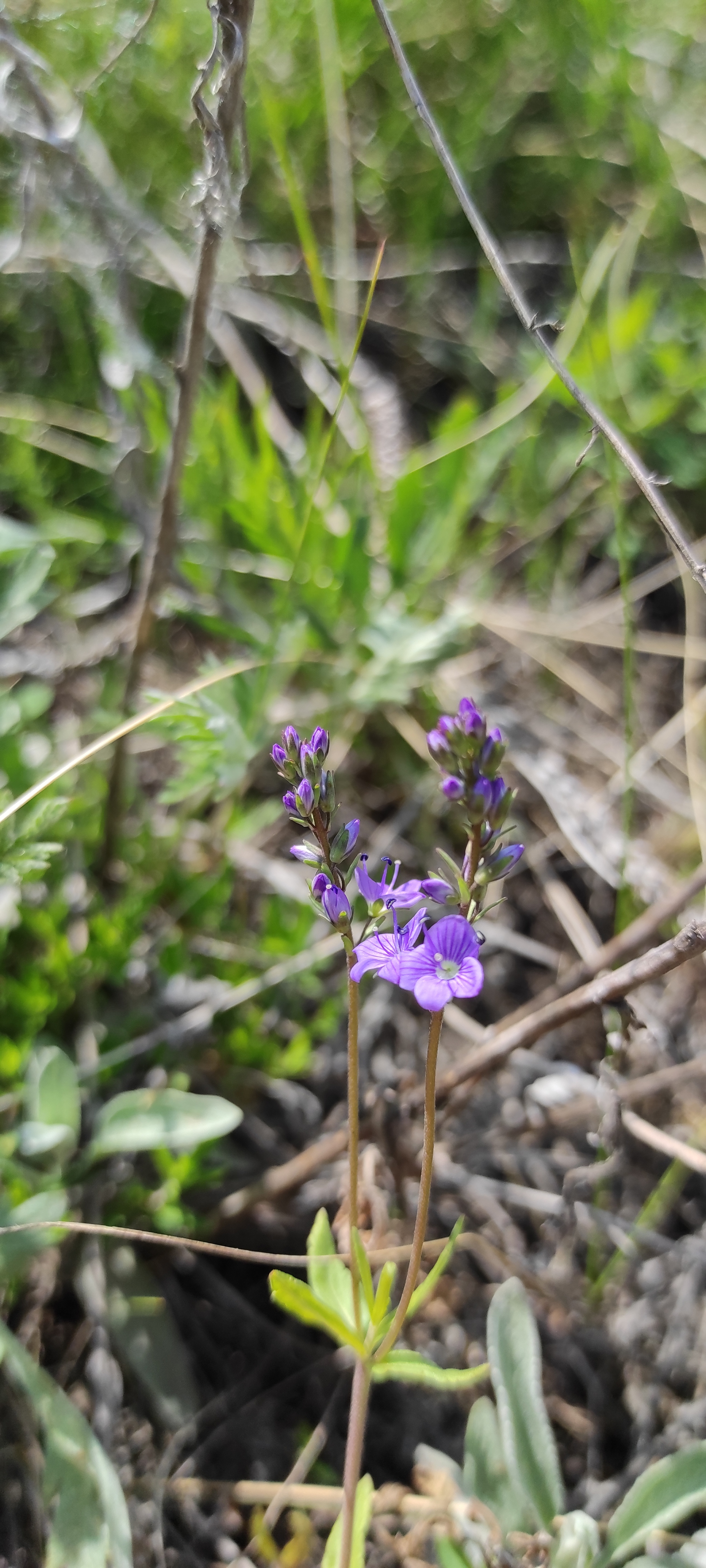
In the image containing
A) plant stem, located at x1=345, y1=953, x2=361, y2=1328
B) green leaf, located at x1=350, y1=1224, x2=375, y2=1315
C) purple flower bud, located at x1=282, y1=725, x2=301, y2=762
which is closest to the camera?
plant stem, located at x1=345, y1=953, x2=361, y2=1328

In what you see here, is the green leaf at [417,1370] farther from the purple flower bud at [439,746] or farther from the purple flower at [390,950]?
the purple flower bud at [439,746]

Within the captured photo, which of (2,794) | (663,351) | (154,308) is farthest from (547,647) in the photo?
(2,794)

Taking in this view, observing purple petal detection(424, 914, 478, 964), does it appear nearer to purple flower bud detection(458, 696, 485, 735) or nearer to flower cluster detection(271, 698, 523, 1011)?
flower cluster detection(271, 698, 523, 1011)

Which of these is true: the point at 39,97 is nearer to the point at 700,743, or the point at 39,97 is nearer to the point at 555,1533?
the point at 700,743

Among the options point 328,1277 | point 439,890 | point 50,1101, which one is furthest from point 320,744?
point 50,1101

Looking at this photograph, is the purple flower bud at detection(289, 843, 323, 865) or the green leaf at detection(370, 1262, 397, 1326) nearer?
the purple flower bud at detection(289, 843, 323, 865)

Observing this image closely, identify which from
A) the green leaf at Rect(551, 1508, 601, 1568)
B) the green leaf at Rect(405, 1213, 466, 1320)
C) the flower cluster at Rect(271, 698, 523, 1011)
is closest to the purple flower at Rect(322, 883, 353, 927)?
the flower cluster at Rect(271, 698, 523, 1011)
